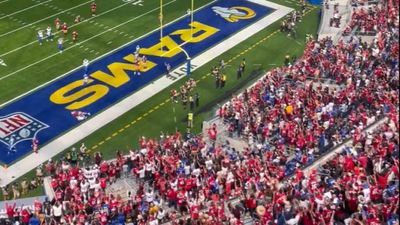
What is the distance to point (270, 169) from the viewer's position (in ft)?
65.5

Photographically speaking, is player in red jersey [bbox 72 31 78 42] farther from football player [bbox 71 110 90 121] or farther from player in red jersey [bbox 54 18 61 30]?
football player [bbox 71 110 90 121]

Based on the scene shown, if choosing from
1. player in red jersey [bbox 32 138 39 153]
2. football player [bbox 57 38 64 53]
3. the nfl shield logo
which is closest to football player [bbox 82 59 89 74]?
football player [bbox 57 38 64 53]

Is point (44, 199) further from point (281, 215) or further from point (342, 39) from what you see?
point (342, 39)

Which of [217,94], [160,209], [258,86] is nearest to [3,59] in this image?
[217,94]

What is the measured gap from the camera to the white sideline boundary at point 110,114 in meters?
23.9

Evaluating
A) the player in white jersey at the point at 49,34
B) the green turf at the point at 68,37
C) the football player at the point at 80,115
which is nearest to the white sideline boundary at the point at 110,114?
the football player at the point at 80,115

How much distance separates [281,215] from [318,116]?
6875mm

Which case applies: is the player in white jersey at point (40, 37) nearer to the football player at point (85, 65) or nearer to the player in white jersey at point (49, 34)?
the player in white jersey at point (49, 34)

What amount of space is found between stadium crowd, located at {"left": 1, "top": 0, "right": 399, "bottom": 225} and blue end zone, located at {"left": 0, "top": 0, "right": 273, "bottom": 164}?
240cm

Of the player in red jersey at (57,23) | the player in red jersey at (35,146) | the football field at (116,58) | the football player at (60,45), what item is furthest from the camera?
the player in red jersey at (57,23)

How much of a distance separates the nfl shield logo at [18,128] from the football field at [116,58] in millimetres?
78

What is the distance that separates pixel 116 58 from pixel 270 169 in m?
13.8

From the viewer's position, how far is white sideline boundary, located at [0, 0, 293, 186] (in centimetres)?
2389

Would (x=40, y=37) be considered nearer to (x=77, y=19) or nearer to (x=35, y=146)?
(x=77, y=19)
